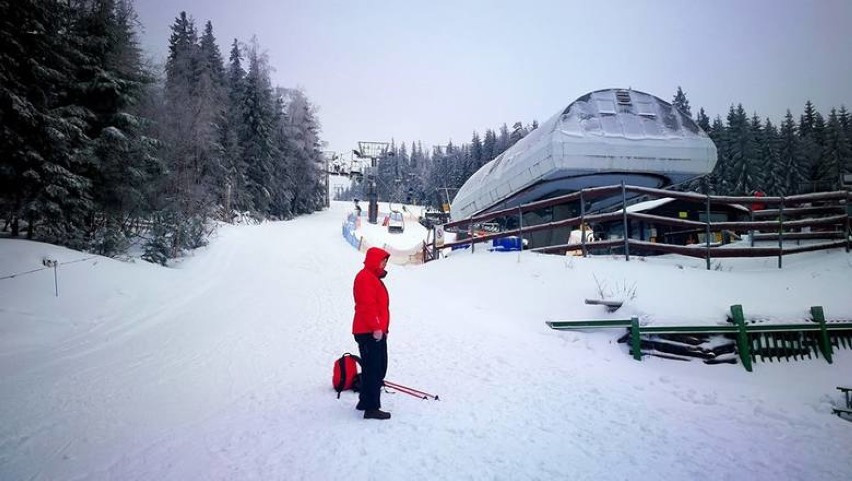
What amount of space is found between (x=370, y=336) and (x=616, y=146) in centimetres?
1086

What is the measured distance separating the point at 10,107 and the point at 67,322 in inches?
295

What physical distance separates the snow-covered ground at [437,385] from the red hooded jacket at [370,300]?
0.97m

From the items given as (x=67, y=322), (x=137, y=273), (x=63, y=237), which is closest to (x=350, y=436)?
(x=67, y=322)

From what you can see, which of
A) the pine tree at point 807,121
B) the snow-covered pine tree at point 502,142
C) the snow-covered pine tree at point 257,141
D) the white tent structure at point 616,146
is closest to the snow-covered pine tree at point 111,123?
the white tent structure at point 616,146

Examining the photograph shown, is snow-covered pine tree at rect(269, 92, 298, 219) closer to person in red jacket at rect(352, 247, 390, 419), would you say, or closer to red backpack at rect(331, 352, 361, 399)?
red backpack at rect(331, 352, 361, 399)

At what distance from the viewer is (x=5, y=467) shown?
3.00 meters

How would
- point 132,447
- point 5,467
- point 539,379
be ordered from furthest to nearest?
point 539,379 → point 132,447 → point 5,467

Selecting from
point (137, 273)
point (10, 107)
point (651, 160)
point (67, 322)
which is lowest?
point (67, 322)

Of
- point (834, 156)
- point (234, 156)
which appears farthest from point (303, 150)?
point (834, 156)

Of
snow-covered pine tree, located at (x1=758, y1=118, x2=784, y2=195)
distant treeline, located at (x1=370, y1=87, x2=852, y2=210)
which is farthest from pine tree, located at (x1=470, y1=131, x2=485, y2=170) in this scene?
snow-covered pine tree, located at (x1=758, y1=118, x2=784, y2=195)

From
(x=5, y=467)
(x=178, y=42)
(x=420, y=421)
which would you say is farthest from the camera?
(x=178, y=42)

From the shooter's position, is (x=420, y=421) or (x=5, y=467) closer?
(x=5, y=467)

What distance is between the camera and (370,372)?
392 cm

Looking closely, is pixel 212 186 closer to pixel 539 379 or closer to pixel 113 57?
pixel 113 57
